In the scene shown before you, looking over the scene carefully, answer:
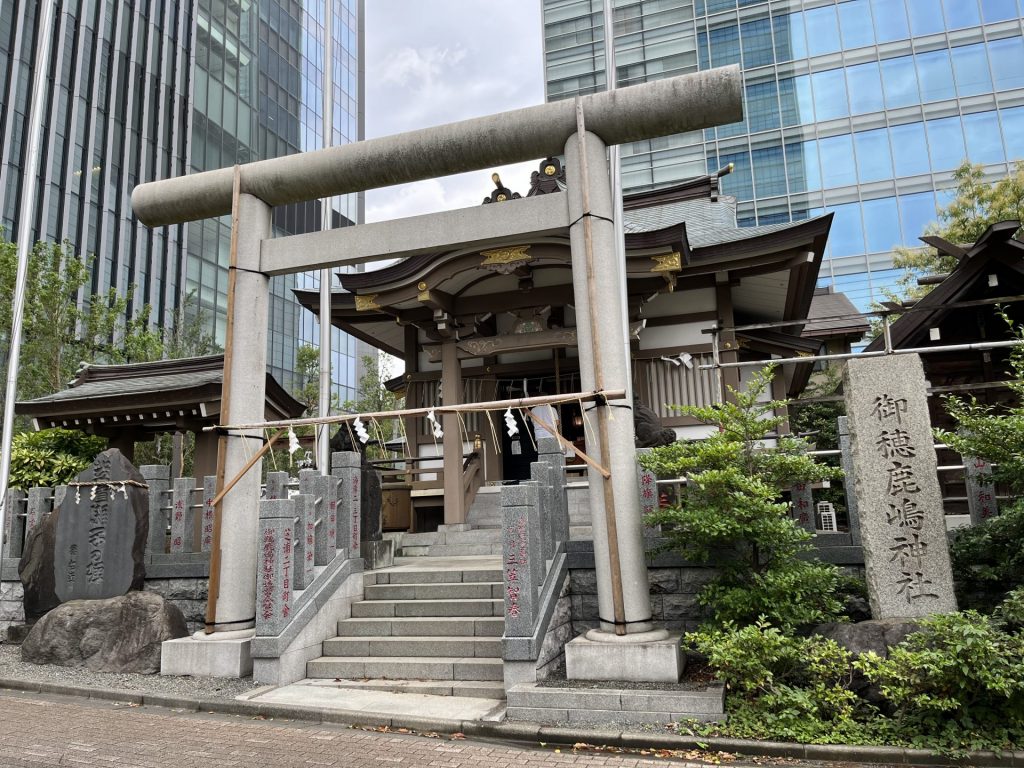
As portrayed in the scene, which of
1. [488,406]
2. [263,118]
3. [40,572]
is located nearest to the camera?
[488,406]

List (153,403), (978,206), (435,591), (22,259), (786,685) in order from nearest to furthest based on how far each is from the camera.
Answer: (786,685) → (435,591) → (22,259) → (153,403) → (978,206)

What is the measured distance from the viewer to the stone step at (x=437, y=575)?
9.12m

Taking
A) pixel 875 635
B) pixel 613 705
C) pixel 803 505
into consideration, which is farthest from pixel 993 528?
pixel 613 705

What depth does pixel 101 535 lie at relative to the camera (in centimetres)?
923

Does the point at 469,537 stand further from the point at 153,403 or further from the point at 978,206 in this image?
the point at 978,206

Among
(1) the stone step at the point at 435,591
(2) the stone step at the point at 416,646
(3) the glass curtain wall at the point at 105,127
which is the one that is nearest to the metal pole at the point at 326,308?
(1) the stone step at the point at 435,591

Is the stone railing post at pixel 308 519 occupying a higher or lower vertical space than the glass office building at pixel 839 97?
lower

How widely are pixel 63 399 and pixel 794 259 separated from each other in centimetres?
1416

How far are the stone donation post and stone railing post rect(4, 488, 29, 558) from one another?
11.4 meters

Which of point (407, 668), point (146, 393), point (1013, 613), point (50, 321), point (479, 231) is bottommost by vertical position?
point (407, 668)

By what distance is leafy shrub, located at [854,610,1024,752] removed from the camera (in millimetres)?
5262

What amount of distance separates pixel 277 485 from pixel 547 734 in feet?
17.1

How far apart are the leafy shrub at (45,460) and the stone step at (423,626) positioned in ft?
17.4

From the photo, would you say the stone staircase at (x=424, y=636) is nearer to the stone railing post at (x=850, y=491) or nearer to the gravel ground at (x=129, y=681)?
the gravel ground at (x=129, y=681)
